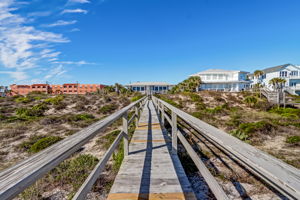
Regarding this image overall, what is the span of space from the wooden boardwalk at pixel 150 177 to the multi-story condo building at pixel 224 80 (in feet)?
123

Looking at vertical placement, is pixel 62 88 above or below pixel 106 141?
above

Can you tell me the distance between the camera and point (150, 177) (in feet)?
9.57

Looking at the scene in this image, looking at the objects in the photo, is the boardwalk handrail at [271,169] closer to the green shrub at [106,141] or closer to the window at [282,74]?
the green shrub at [106,141]

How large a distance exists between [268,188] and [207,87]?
39.3m

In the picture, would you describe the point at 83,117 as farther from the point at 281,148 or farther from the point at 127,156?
the point at 281,148

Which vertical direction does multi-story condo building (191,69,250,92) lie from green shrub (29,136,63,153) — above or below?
above

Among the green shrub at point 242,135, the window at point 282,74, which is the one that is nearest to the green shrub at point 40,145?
the green shrub at point 242,135

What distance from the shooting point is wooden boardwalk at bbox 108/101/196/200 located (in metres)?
2.41

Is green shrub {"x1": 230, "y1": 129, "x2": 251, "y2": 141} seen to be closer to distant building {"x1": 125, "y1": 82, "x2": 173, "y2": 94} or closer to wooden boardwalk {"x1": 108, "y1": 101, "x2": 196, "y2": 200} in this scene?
wooden boardwalk {"x1": 108, "y1": 101, "x2": 196, "y2": 200}

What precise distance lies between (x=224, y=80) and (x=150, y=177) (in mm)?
42197

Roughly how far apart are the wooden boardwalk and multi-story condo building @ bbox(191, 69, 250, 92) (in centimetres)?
3737

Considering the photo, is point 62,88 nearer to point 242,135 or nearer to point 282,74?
point 282,74

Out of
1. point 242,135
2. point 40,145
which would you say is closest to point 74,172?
point 40,145

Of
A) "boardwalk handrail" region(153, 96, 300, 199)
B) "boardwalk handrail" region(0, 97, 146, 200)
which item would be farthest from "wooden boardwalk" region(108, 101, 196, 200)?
"boardwalk handrail" region(153, 96, 300, 199)
